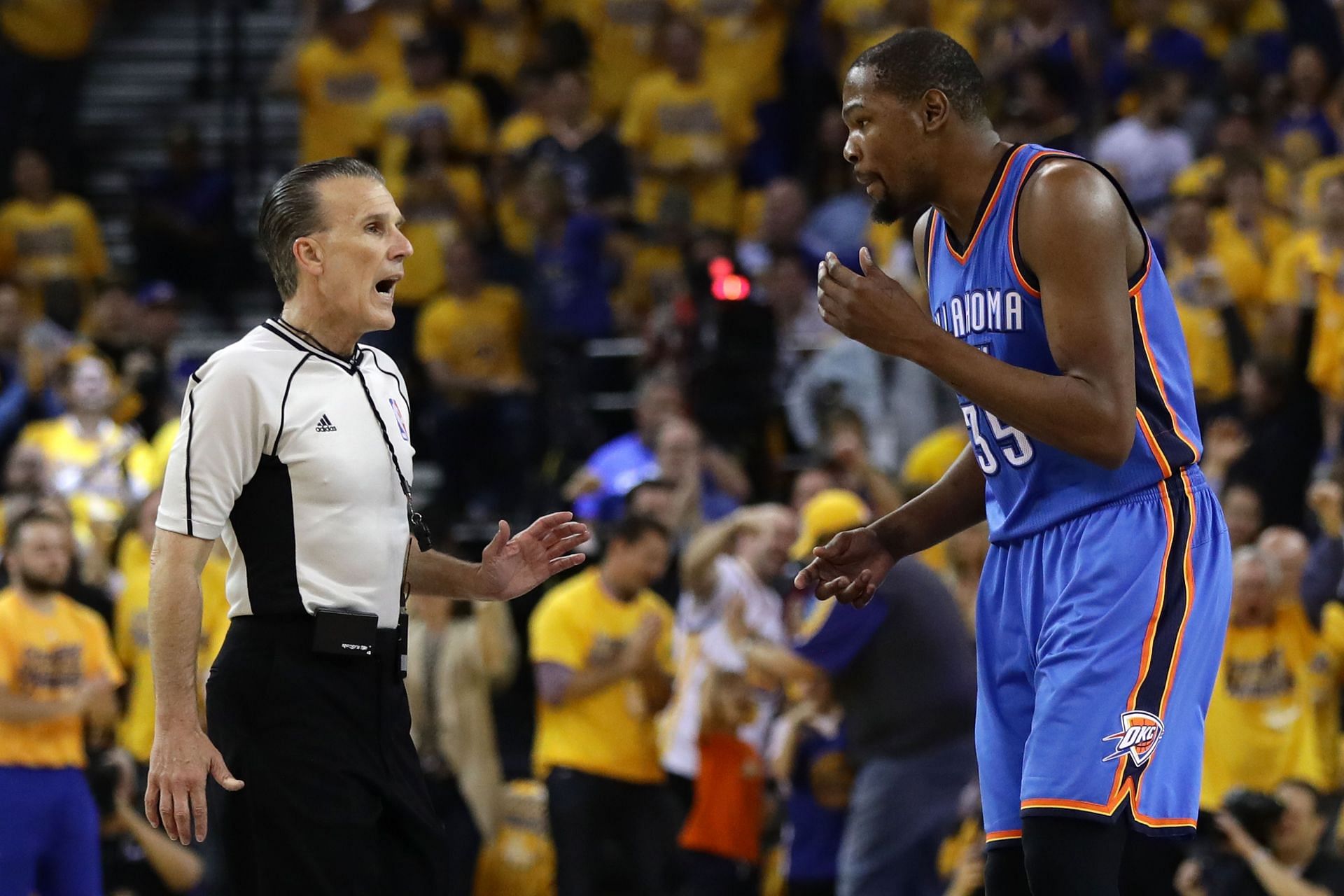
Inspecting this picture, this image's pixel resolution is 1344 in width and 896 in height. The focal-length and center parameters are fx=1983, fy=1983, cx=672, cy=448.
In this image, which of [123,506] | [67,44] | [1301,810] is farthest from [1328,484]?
[67,44]

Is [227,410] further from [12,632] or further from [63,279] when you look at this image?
[63,279]

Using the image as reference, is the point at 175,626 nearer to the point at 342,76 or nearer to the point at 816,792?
the point at 816,792

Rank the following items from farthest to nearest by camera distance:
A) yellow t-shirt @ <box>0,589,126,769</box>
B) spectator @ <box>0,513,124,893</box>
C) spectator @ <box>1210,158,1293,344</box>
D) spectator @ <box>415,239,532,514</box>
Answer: spectator @ <box>415,239,532,514</box> → spectator @ <box>1210,158,1293,344</box> → yellow t-shirt @ <box>0,589,126,769</box> → spectator @ <box>0,513,124,893</box>

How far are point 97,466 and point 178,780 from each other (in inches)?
320

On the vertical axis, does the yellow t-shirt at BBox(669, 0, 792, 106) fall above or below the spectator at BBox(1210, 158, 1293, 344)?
above

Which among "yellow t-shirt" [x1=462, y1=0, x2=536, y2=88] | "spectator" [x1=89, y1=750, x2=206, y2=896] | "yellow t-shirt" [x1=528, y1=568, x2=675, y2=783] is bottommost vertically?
"spectator" [x1=89, y1=750, x2=206, y2=896]

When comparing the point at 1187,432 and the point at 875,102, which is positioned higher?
the point at 875,102

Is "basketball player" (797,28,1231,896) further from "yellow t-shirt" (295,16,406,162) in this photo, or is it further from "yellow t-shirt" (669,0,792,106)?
"yellow t-shirt" (295,16,406,162)

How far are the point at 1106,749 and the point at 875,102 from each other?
1390mm

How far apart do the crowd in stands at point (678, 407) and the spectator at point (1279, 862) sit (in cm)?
2

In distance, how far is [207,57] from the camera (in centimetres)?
1472

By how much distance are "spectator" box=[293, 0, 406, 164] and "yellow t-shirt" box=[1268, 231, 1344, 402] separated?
21.0 ft

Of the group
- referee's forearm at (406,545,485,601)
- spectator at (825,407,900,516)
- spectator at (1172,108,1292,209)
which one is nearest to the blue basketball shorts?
referee's forearm at (406,545,485,601)

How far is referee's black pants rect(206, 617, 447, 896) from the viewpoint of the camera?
161 inches
